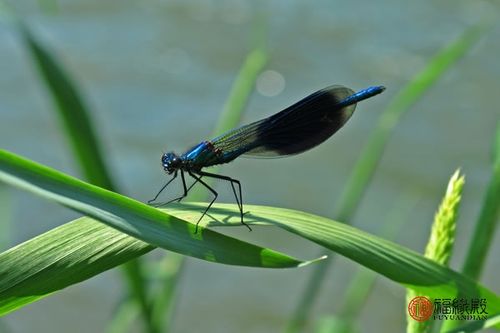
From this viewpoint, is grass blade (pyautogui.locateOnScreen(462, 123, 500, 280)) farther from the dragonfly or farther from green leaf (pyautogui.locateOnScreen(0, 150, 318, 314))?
the dragonfly

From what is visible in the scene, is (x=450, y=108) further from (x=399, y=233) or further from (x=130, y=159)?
(x=130, y=159)

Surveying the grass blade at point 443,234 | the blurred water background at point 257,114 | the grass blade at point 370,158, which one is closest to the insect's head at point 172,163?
the grass blade at point 370,158

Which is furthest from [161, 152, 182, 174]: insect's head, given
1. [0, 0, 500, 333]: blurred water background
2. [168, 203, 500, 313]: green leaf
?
[0, 0, 500, 333]: blurred water background

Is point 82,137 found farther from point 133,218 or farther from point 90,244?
point 133,218

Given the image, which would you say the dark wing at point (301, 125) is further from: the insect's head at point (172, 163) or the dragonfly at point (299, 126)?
the insect's head at point (172, 163)

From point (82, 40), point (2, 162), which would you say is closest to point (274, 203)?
point (82, 40)

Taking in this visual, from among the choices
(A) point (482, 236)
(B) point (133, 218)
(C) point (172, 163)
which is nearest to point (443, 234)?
(A) point (482, 236)

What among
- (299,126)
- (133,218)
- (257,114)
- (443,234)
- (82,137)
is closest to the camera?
(133,218)
